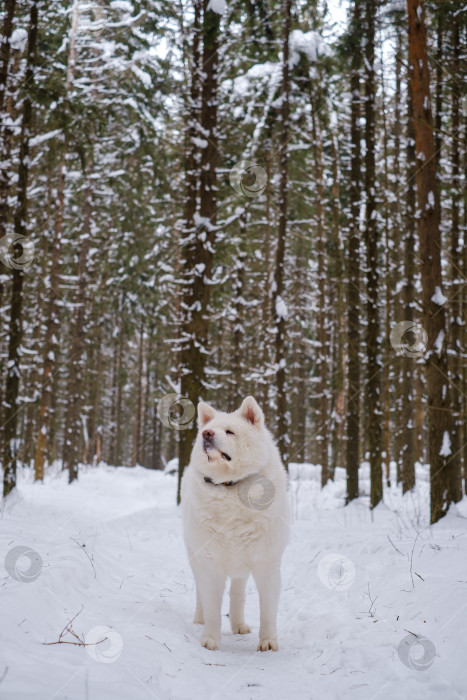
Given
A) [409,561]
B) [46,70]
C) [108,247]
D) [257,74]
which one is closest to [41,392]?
[108,247]

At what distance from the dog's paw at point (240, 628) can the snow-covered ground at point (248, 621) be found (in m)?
0.07

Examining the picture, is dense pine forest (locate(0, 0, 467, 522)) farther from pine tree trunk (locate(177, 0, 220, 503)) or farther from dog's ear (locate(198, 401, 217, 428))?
dog's ear (locate(198, 401, 217, 428))

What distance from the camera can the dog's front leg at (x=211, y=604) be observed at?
13.3 feet

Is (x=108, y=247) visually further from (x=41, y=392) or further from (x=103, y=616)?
(x=103, y=616)

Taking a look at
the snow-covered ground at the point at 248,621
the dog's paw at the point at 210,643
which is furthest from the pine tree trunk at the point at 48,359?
the dog's paw at the point at 210,643

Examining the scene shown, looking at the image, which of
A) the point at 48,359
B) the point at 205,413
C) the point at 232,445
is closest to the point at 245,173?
the point at 48,359

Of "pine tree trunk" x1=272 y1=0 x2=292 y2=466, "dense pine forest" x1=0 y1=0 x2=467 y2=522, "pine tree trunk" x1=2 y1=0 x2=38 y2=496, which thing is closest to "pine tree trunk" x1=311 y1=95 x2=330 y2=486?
"dense pine forest" x1=0 y1=0 x2=467 y2=522

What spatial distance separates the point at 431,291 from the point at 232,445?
16.8ft

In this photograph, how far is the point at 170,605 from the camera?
5.15 meters

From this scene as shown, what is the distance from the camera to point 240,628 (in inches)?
183

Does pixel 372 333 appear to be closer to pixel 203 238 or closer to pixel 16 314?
pixel 203 238

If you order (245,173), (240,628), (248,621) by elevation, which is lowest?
(248,621)

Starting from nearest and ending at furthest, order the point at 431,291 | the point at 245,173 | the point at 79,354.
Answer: the point at 431,291 → the point at 245,173 → the point at 79,354

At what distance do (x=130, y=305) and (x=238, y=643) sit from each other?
19.1 metres
